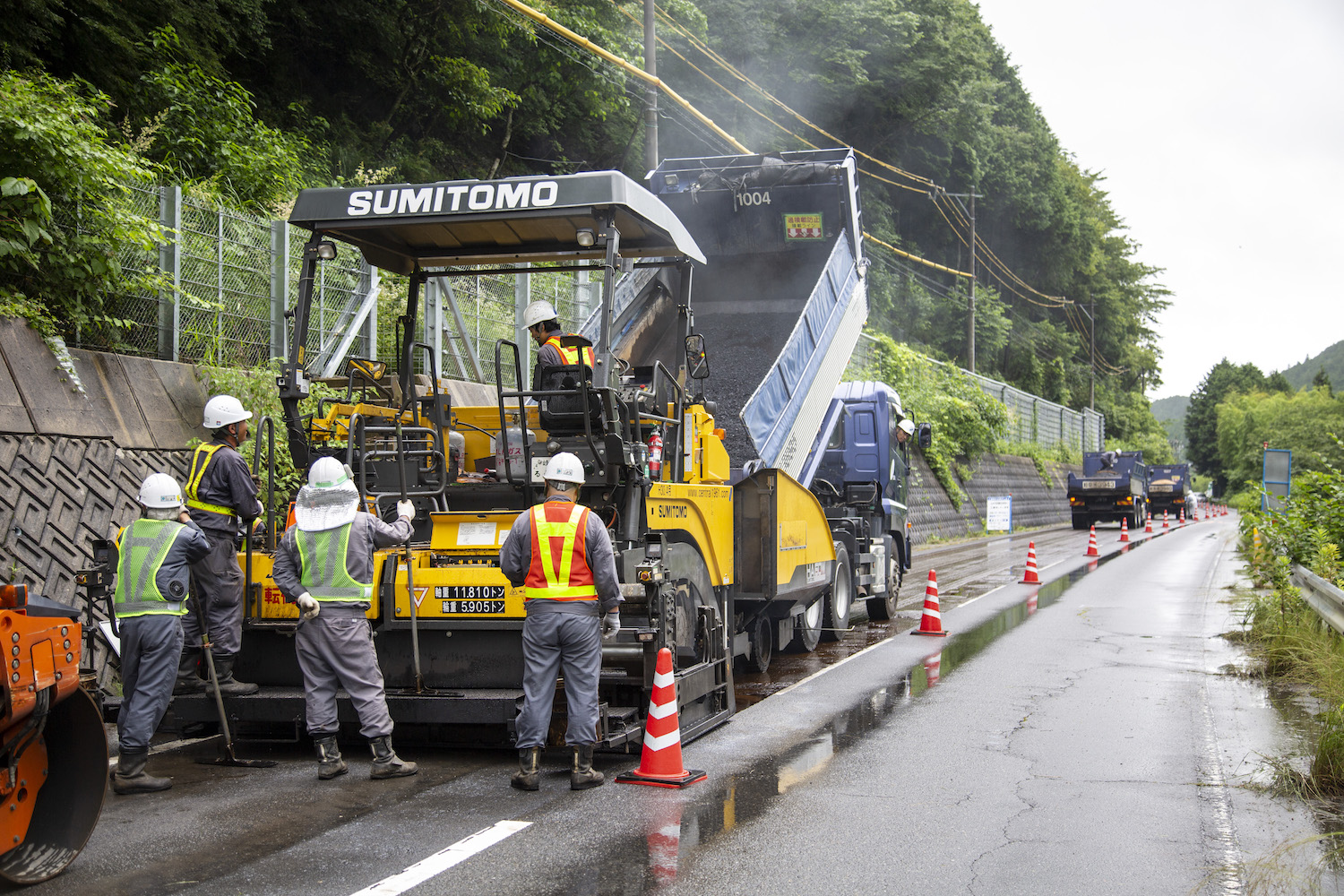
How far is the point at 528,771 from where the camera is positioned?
5980 millimetres

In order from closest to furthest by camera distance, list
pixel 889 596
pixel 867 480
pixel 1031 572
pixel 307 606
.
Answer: pixel 307 606, pixel 889 596, pixel 867 480, pixel 1031 572

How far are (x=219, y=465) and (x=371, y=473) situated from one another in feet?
3.05

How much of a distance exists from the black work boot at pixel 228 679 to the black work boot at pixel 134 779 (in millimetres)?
Answer: 698

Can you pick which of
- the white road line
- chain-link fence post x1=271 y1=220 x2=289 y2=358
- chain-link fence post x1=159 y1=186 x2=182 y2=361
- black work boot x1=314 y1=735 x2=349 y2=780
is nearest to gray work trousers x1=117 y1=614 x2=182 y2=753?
black work boot x1=314 y1=735 x2=349 y2=780

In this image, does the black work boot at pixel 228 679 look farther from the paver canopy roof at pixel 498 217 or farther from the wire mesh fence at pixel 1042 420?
the wire mesh fence at pixel 1042 420

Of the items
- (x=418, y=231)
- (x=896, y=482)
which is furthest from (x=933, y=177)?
(x=418, y=231)

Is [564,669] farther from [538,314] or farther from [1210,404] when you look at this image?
[1210,404]

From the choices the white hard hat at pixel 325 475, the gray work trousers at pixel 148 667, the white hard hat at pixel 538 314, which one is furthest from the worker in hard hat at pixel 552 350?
the gray work trousers at pixel 148 667

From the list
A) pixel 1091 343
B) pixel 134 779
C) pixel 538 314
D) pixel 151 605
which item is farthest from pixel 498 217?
pixel 1091 343

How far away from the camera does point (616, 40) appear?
2323 cm

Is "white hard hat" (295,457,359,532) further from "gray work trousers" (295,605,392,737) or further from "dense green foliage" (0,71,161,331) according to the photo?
"dense green foliage" (0,71,161,331)

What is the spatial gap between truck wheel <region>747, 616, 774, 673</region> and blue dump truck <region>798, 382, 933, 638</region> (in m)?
2.67

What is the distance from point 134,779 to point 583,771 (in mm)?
2324

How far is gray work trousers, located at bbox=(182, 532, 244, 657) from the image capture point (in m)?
6.66
